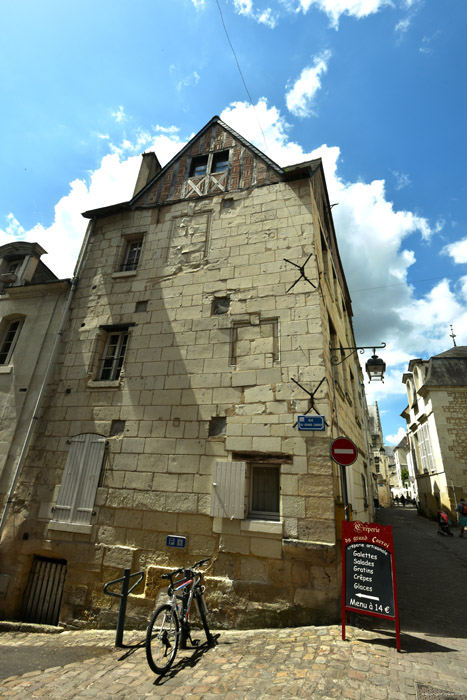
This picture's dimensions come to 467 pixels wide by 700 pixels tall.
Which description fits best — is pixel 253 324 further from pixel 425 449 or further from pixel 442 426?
pixel 425 449

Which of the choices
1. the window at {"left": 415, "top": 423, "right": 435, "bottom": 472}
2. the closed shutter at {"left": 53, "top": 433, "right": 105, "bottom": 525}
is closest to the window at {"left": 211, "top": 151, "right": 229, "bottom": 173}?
the closed shutter at {"left": 53, "top": 433, "right": 105, "bottom": 525}

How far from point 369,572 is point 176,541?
9.33 feet

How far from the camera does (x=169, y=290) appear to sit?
7395 mm

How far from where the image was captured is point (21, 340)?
824 centimetres

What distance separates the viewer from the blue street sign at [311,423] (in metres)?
5.21

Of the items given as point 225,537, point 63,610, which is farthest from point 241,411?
point 63,610

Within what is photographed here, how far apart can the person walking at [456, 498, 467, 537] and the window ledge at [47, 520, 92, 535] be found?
543 inches

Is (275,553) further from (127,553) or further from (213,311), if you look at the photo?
(213,311)

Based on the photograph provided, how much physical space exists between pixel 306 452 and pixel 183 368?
2763 millimetres

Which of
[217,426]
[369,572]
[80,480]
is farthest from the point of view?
[80,480]

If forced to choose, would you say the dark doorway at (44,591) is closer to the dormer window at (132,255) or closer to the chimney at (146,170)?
the dormer window at (132,255)

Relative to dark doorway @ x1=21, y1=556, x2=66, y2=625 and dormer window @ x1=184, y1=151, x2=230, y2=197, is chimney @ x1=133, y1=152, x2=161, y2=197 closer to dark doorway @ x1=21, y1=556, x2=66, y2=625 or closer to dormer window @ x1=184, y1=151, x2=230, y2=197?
dormer window @ x1=184, y1=151, x2=230, y2=197

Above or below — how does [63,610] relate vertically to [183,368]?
below

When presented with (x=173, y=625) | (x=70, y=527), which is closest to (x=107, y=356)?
(x=70, y=527)
